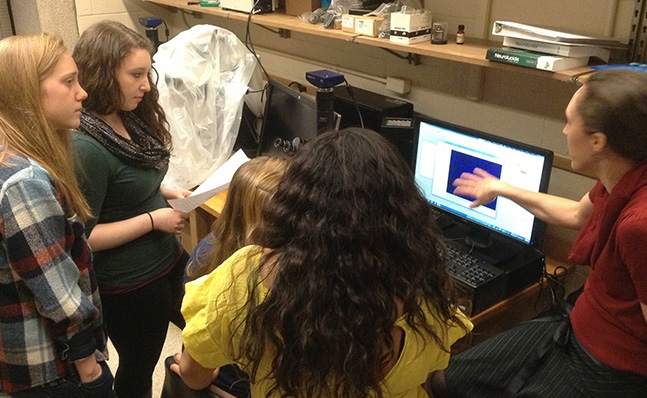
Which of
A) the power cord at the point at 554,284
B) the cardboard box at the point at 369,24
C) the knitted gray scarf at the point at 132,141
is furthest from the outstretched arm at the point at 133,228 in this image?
the power cord at the point at 554,284

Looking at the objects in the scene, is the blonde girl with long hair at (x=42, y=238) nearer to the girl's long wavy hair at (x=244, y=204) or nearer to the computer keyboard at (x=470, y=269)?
the girl's long wavy hair at (x=244, y=204)

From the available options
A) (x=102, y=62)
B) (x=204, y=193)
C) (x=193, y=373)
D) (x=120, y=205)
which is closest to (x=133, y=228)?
(x=120, y=205)

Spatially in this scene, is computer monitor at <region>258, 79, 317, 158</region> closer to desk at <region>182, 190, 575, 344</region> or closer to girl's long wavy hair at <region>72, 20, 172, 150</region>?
girl's long wavy hair at <region>72, 20, 172, 150</region>

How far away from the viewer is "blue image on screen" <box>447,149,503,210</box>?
1.75 metres

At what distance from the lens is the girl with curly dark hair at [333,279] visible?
0.94m

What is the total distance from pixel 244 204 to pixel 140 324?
2.21 feet

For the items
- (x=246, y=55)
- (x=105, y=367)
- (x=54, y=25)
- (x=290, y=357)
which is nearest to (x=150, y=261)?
(x=105, y=367)

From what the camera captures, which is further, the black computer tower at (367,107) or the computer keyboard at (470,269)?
the black computer tower at (367,107)

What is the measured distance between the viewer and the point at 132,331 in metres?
1.82

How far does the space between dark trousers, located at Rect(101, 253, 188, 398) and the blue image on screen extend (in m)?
0.89

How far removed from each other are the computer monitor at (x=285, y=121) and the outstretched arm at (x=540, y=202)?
2.30 ft

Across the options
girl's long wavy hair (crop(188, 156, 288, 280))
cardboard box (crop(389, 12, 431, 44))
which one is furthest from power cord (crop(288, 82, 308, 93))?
girl's long wavy hair (crop(188, 156, 288, 280))

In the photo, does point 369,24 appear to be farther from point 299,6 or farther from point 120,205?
point 120,205

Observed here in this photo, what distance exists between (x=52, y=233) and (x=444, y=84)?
1414 millimetres
